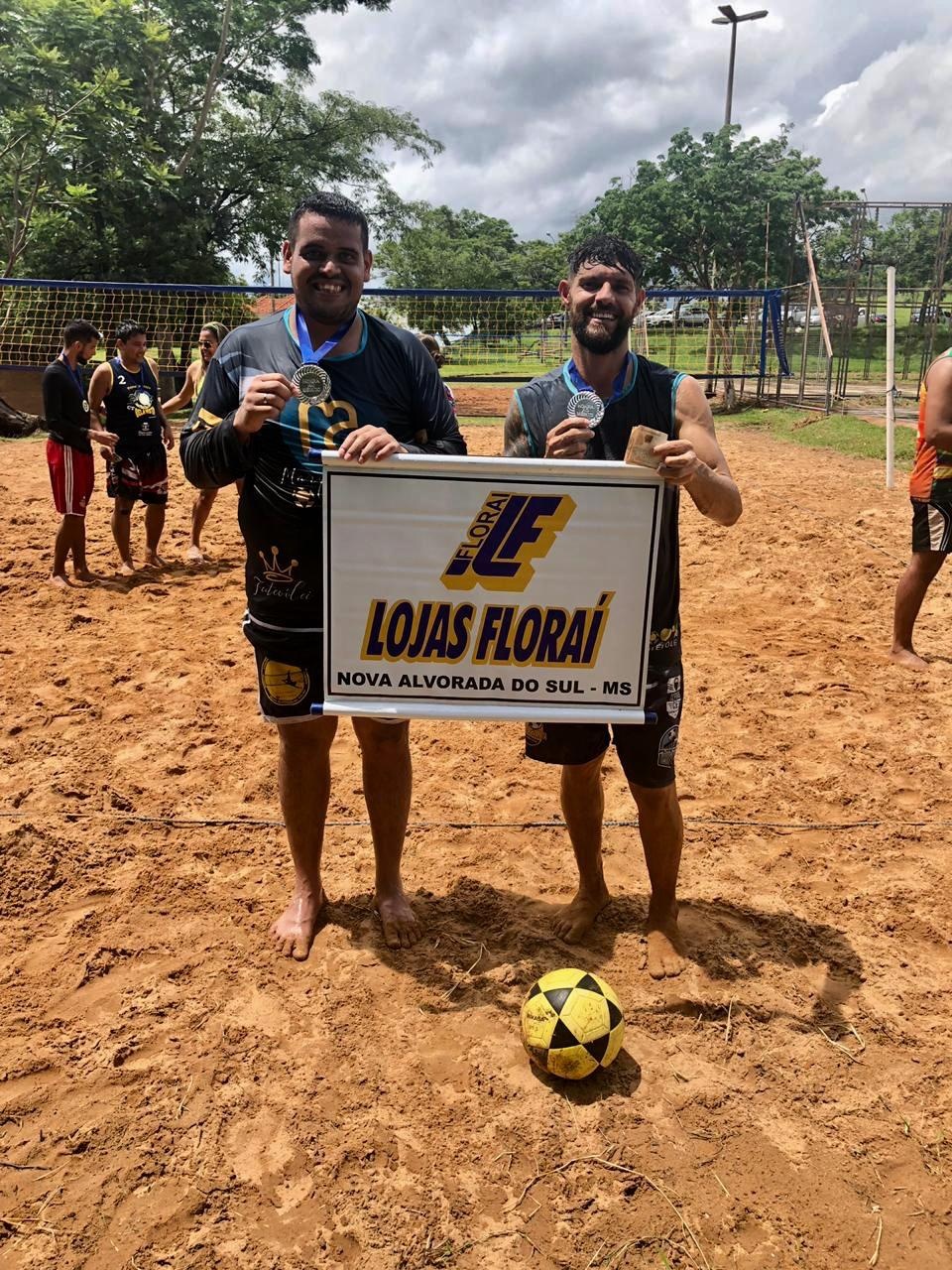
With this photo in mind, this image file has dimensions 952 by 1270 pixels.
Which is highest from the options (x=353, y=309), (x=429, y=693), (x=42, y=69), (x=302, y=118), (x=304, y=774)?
(x=302, y=118)

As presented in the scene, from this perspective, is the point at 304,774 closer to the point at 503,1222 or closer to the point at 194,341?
the point at 503,1222

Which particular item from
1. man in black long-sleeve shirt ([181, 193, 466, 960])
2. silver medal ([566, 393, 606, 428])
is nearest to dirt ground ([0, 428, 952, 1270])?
man in black long-sleeve shirt ([181, 193, 466, 960])

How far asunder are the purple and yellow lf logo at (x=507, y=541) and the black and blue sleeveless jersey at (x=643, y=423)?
11.5 inches

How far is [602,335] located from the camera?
7.86 ft

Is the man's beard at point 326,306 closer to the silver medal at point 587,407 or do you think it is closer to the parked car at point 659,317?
the silver medal at point 587,407

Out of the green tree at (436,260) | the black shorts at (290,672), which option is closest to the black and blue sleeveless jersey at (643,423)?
the black shorts at (290,672)

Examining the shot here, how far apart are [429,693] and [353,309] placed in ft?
3.83

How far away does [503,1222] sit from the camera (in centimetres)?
201

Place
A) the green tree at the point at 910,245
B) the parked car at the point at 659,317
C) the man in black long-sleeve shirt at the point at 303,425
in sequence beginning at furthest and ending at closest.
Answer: the green tree at the point at 910,245
the parked car at the point at 659,317
the man in black long-sleeve shirt at the point at 303,425

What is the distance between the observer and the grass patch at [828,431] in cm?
1301

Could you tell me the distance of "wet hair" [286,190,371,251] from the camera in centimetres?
245

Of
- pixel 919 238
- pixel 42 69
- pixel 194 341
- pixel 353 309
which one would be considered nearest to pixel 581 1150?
pixel 353 309

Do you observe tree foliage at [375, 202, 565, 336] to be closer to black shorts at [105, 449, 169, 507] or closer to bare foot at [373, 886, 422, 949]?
black shorts at [105, 449, 169, 507]

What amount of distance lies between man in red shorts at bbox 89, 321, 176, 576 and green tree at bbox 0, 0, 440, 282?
14.1 m
